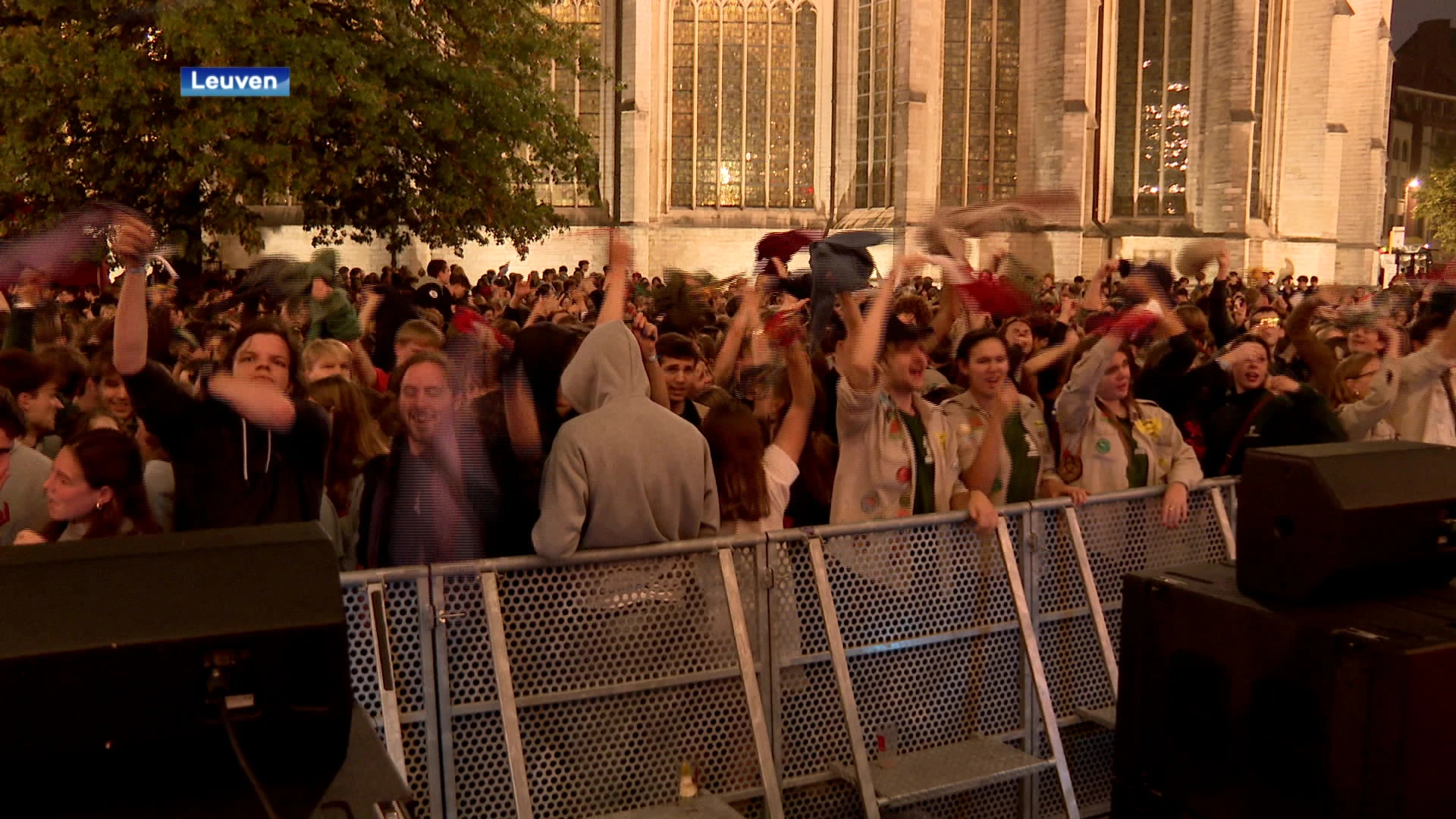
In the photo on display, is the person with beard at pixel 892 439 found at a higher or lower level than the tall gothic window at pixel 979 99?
lower

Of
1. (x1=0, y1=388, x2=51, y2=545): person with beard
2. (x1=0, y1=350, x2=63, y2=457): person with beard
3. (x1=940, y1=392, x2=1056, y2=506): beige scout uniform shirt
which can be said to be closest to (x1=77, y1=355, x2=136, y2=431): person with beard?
(x1=0, y1=350, x2=63, y2=457): person with beard

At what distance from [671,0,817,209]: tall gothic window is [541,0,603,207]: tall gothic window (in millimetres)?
1786

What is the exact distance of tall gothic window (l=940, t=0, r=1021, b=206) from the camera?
3058 cm

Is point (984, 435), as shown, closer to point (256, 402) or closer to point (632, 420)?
point (632, 420)

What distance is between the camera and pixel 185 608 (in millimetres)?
2115

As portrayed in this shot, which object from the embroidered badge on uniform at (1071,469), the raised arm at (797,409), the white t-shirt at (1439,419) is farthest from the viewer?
the white t-shirt at (1439,419)

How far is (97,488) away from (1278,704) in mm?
3337

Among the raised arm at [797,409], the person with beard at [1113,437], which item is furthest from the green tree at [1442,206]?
the raised arm at [797,409]

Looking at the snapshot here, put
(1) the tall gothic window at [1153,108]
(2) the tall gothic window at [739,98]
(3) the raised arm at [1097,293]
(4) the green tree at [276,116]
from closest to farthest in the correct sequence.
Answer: (3) the raised arm at [1097,293] < (4) the green tree at [276,116] < (2) the tall gothic window at [739,98] < (1) the tall gothic window at [1153,108]

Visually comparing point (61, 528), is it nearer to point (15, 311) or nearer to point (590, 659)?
point (590, 659)

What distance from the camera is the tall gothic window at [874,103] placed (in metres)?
28.9

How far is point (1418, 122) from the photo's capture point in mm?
73812

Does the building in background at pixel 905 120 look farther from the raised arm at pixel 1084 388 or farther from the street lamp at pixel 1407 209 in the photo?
the street lamp at pixel 1407 209

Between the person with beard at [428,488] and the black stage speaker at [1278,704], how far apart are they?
86.0 inches
